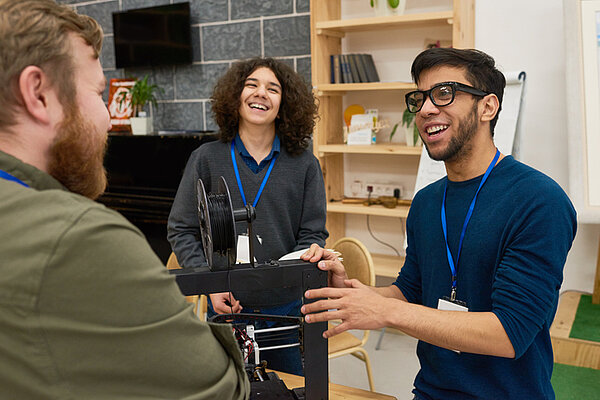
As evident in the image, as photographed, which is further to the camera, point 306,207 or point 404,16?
point 404,16

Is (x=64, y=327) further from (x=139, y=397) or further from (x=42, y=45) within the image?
(x=42, y=45)

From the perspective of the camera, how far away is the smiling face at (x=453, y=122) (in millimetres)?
1525

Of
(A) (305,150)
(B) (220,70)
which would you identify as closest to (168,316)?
(A) (305,150)

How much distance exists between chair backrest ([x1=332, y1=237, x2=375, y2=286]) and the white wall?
1.55 metres

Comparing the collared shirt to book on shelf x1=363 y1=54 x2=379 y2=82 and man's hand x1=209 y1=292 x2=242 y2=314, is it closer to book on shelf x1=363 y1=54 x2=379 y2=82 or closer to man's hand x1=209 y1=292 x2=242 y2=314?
man's hand x1=209 y1=292 x2=242 y2=314

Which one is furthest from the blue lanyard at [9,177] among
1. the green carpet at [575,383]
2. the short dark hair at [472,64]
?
the green carpet at [575,383]

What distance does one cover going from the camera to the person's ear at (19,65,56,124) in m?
0.70

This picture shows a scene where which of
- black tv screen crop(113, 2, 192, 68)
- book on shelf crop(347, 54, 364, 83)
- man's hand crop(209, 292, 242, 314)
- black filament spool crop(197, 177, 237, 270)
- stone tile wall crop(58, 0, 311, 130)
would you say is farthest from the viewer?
black tv screen crop(113, 2, 192, 68)

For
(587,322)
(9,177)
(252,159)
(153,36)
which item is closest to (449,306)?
(252,159)

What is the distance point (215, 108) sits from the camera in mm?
2268

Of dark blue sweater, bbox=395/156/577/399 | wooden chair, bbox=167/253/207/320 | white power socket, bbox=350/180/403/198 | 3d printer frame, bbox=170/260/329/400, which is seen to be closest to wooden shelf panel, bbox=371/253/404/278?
white power socket, bbox=350/180/403/198

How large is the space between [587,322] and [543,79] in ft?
4.86

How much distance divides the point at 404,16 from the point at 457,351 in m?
2.50

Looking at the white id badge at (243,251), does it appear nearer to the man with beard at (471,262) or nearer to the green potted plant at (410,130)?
the man with beard at (471,262)
